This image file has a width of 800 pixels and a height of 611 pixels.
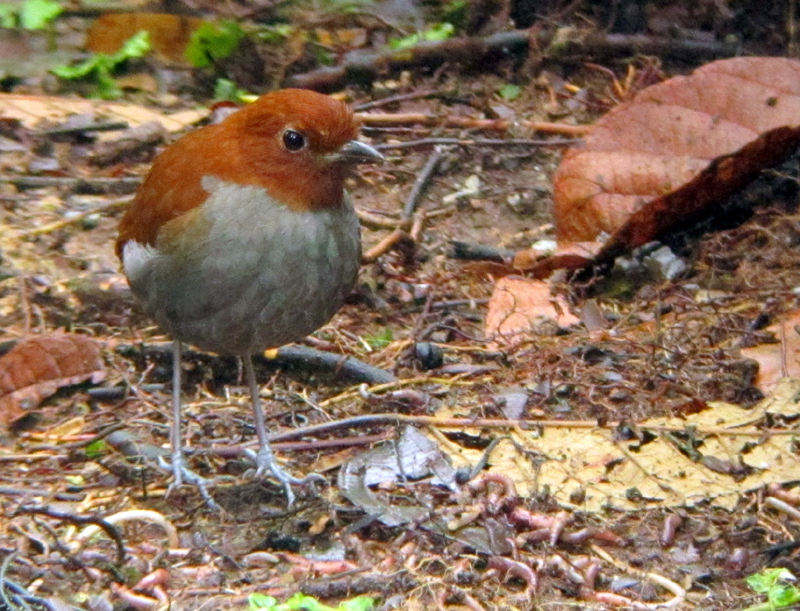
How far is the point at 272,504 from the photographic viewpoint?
13.0ft

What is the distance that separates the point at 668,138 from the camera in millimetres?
5238

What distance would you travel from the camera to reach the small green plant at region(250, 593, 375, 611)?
3070 mm

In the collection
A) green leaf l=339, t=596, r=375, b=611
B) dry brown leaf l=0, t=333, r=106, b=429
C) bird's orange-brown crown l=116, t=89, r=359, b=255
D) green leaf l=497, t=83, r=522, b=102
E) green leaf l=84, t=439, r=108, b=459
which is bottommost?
green leaf l=84, t=439, r=108, b=459

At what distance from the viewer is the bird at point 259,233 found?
3824 mm

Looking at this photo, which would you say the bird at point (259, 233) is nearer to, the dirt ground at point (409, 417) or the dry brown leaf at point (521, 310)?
the dirt ground at point (409, 417)

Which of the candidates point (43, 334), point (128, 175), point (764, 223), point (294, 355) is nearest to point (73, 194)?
point (128, 175)

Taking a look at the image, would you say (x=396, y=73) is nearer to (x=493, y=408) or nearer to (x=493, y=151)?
(x=493, y=151)

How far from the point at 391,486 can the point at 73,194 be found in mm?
2814

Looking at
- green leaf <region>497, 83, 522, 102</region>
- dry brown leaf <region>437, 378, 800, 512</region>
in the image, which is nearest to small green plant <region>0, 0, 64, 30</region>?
green leaf <region>497, 83, 522, 102</region>

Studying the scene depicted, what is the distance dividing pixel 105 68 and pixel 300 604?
456 centimetres

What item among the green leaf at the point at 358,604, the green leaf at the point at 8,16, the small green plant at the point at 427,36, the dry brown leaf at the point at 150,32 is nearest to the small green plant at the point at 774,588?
the green leaf at the point at 358,604

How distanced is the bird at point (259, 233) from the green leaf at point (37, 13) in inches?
137

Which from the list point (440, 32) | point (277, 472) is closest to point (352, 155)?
point (277, 472)

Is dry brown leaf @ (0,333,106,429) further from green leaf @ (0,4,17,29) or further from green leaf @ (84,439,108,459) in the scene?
green leaf @ (0,4,17,29)
